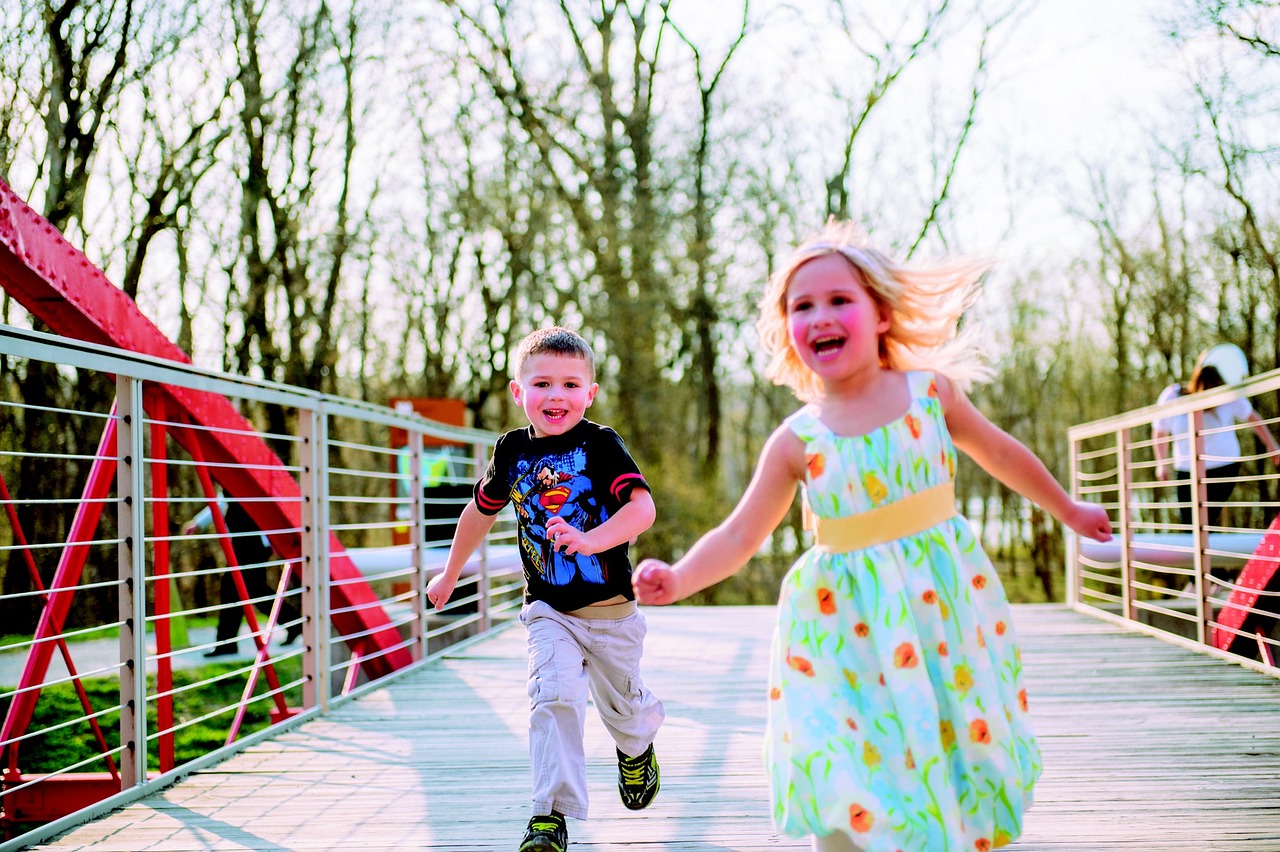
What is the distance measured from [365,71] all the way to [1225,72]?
9.28 metres

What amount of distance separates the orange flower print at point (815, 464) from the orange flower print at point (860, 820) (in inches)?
23.0

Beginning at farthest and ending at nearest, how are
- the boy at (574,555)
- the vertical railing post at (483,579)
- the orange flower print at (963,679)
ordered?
1. the vertical railing post at (483,579)
2. the boy at (574,555)
3. the orange flower print at (963,679)

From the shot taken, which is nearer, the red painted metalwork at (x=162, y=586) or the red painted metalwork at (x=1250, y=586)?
the red painted metalwork at (x=162, y=586)

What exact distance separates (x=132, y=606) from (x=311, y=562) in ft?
4.49

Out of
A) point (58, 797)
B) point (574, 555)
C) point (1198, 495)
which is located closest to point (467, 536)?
point (574, 555)

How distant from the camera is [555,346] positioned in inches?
118

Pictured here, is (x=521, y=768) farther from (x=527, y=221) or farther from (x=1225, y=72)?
(x=527, y=221)

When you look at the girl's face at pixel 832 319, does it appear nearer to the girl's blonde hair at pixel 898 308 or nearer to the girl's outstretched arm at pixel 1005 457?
the girl's blonde hair at pixel 898 308

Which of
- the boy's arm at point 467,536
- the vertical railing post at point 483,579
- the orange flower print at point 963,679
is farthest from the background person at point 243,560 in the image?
the orange flower print at point 963,679

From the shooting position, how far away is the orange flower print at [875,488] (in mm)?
2117

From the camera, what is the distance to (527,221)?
15906mm

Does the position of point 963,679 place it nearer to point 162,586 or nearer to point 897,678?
point 897,678

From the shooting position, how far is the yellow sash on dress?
83.5 inches

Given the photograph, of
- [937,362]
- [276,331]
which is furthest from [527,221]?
[937,362]
